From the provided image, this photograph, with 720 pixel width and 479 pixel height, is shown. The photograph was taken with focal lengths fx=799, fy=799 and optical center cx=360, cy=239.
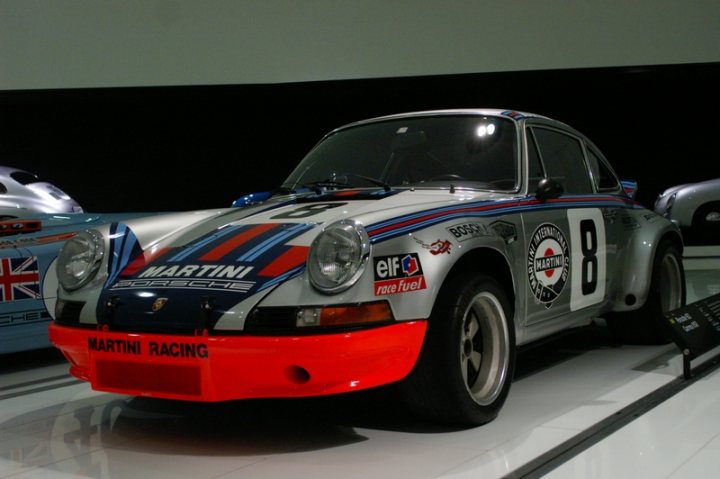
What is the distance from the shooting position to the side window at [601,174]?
12.9 ft

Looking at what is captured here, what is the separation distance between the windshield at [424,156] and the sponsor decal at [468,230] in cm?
41

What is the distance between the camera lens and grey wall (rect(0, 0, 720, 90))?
6.94 metres

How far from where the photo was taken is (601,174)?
403 centimetres

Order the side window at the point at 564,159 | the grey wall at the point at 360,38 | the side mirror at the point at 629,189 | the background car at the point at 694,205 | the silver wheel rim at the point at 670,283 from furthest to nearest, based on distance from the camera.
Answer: the background car at the point at 694,205 → the grey wall at the point at 360,38 → the side mirror at the point at 629,189 → the silver wheel rim at the point at 670,283 → the side window at the point at 564,159

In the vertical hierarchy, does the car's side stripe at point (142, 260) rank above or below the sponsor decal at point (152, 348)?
Answer: above

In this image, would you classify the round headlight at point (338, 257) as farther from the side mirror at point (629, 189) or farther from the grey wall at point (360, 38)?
the grey wall at point (360, 38)

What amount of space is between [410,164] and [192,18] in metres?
4.44

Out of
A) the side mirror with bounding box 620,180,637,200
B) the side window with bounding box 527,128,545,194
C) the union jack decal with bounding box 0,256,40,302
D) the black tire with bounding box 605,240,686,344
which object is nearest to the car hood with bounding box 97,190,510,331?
the side window with bounding box 527,128,545,194

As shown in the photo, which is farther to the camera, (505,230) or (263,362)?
(505,230)

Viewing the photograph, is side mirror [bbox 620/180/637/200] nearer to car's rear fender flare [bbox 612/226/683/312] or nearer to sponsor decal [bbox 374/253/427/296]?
car's rear fender flare [bbox 612/226/683/312]

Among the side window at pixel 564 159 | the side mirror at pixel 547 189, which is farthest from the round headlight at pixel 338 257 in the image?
the side window at pixel 564 159

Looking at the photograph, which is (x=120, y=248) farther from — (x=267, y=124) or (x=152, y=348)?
(x=267, y=124)

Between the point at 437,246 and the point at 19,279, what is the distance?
2166 mm

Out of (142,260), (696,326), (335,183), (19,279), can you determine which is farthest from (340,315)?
(19,279)
